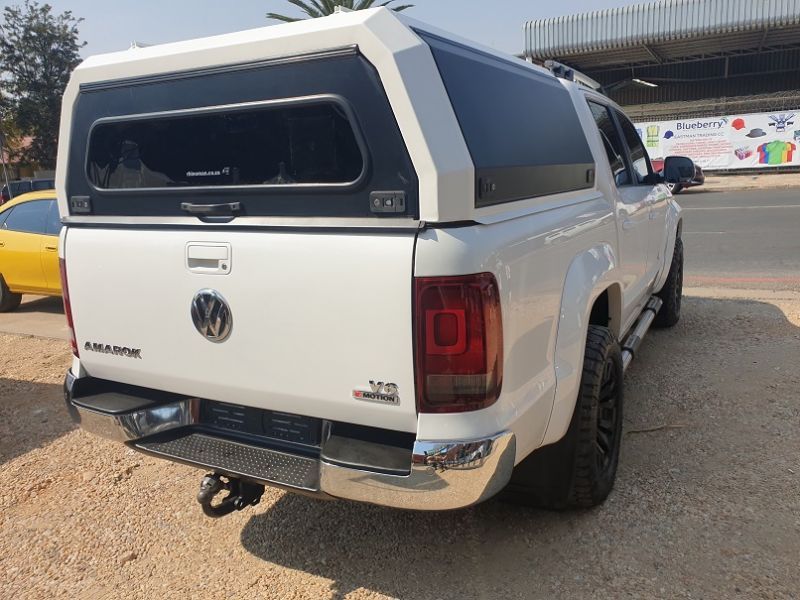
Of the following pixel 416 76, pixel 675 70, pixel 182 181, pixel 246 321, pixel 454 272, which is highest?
pixel 675 70

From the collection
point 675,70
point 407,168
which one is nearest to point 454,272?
point 407,168

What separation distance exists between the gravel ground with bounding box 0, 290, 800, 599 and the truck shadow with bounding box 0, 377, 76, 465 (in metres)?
0.04

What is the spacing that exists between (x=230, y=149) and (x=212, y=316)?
63 centimetres

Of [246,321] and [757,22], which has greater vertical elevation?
[757,22]

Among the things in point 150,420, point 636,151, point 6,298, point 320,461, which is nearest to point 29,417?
point 150,420

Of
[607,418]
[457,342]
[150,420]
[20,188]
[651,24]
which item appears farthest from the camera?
[651,24]

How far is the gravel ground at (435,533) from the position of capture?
2668 mm

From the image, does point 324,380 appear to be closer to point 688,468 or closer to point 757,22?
point 688,468

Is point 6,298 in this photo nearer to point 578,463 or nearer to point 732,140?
point 578,463

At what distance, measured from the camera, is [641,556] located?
2.75 metres

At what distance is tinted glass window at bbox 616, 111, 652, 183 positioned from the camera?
465 centimetres

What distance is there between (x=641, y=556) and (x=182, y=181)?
7.84 ft

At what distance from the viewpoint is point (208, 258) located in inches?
96.7

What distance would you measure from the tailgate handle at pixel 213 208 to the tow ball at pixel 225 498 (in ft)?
3.35
